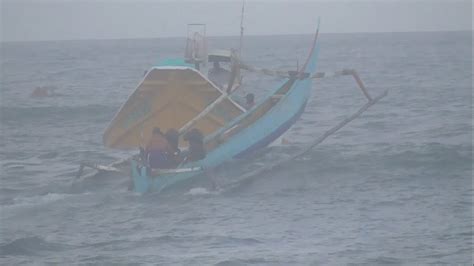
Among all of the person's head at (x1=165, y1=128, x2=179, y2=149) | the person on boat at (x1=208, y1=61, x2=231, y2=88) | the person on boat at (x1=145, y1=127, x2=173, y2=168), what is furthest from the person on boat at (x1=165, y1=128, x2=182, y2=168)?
the person on boat at (x1=208, y1=61, x2=231, y2=88)

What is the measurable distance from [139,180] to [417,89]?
93.4ft

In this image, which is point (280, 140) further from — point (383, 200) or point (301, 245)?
point (301, 245)

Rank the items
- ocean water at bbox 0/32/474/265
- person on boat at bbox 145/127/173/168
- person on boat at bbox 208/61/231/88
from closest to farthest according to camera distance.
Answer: ocean water at bbox 0/32/474/265, person on boat at bbox 145/127/173/168, person on boat at bbox 208/61/231/88

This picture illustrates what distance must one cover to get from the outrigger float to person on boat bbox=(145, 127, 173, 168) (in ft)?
1.47

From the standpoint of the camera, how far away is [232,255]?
13984 mm

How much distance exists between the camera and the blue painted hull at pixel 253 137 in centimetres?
1830

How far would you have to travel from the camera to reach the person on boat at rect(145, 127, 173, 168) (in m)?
18.2

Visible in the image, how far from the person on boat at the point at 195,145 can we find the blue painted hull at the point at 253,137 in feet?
0.50

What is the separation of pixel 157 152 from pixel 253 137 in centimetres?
294

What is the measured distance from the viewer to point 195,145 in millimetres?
18750

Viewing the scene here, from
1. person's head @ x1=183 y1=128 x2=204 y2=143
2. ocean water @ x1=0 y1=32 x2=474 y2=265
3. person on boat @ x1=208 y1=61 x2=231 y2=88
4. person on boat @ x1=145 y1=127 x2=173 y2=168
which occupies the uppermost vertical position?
person on boat @ x1=208 y1=61 x2=231 y2=88

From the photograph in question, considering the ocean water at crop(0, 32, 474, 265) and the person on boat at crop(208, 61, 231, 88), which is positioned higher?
Answer: the person on boat at crop(208, 61, 231, 88)

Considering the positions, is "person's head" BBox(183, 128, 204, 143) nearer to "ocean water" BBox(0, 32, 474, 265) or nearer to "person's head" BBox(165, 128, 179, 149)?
"person's head" BBox(165, 128, 179, 149)

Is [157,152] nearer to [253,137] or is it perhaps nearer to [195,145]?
[195,145]
